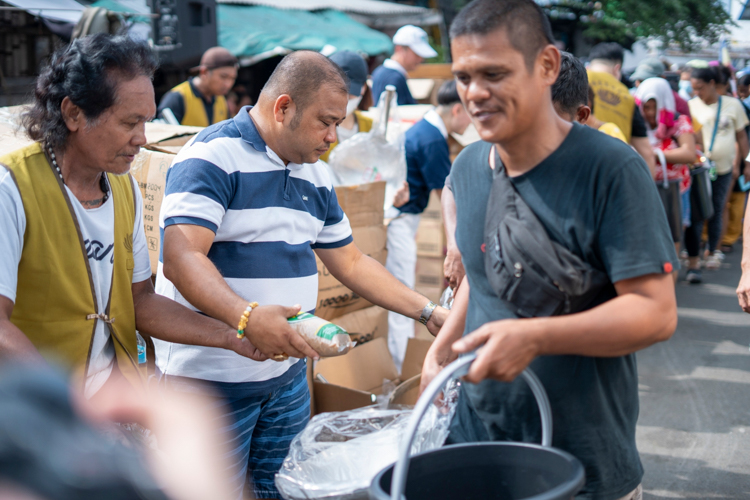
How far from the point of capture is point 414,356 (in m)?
3.63

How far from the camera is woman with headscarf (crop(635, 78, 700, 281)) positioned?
497 cm

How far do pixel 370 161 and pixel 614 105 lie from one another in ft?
5.16

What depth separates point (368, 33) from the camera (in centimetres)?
1352

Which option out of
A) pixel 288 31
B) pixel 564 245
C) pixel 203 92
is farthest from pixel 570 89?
pixel 288 31

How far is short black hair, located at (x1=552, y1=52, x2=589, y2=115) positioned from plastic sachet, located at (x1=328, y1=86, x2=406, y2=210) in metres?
1.77

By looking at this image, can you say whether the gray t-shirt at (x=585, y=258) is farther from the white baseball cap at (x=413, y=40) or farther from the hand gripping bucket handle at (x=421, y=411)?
the white baseball cap at (x=413, y=40)

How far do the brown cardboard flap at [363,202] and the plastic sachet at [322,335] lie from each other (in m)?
1.76

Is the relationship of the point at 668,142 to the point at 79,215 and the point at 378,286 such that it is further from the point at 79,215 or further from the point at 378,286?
the point at 79,215

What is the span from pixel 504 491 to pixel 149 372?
1.84m

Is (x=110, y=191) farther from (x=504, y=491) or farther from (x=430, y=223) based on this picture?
(x=430, y=223)

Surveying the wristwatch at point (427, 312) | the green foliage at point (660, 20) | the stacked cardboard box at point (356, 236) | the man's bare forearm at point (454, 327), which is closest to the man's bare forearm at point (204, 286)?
the man's bare forearm at point (454, 327)

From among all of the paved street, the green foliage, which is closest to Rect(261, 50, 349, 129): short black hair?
the paved street

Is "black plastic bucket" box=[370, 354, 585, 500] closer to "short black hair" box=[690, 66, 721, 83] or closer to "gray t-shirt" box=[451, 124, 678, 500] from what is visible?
"gray t-shirt" box=[451, 124, 678, 500]

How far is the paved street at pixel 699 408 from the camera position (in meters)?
3.27
